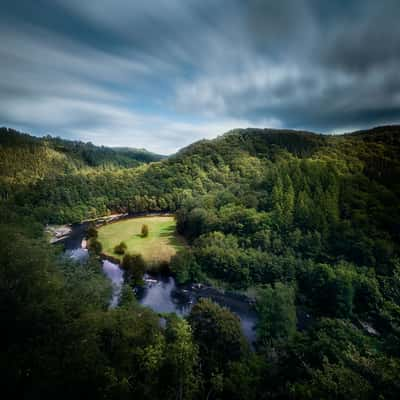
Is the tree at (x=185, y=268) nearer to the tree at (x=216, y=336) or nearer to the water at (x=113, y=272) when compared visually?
the water at (x=113, y=272)

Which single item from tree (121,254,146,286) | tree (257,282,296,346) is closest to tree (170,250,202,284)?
tree (121,254,146,286)

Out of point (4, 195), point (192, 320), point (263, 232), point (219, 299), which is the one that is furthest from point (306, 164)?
point (4, 195)

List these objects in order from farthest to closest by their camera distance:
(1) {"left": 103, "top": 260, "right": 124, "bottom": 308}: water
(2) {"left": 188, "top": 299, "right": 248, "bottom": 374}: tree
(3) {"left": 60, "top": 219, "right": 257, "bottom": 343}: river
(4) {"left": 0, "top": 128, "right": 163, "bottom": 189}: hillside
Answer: (4) {"left": 0, "top": 128, "right": 163, "bottom": 189}: hillside
(1) {"left": 103, "top": 260, "right": 124, "bottom": 308}: water
(3) {"left": 60, "top": 219, "right": 257, "bottom": 343}: river
(2) {"left": 188, "top": 299, "right": 248, "bottom": 374}: tree

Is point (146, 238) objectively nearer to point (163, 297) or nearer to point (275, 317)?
point (163, 297)

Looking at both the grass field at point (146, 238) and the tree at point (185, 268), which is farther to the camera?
the grass field at point (146, 238)

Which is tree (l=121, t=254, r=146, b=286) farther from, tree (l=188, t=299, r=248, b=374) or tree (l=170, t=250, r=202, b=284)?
tree (l=188, t=299, r=248, b=374)

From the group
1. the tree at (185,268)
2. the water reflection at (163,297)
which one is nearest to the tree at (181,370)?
the water reflection at (163,297)

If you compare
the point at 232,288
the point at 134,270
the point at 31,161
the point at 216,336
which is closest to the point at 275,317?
the point at 216,336
